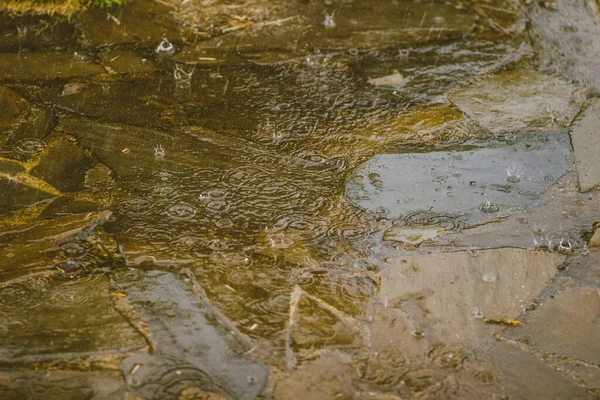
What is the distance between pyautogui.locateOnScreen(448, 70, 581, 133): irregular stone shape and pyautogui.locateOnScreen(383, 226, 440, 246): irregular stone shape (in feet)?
3.60

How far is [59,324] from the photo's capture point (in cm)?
Result: 254

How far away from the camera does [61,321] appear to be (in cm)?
256

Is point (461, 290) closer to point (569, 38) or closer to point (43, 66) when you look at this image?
point (569, 38)

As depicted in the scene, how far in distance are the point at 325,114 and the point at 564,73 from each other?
1.76 meters

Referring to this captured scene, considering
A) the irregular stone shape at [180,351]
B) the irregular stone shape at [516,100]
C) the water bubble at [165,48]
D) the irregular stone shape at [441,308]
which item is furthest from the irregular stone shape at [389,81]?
the irregular stone shape at [180,351]

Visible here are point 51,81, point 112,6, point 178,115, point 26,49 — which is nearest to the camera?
point 178,115

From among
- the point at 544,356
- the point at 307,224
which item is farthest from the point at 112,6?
the point at 544,356

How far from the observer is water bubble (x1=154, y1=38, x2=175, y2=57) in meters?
4.64

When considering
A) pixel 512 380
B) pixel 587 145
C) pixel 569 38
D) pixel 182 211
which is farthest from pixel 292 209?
pixel 569 38

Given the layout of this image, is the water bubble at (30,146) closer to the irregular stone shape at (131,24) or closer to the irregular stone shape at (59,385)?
the irregular stone shape at (131,24)

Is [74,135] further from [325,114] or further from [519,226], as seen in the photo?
[519,226]

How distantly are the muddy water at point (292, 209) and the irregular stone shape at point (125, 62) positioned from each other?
23 millimetres

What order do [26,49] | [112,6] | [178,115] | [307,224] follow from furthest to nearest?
[112,6], [26,49], [178,115], [307,224]

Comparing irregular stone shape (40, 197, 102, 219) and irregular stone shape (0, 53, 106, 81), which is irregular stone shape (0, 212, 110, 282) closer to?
irregular stone shape (40, 197, 102, 219)
